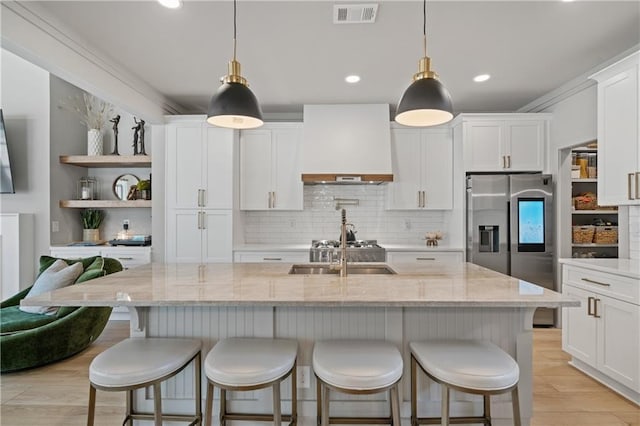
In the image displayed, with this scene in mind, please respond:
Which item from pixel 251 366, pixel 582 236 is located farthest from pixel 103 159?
pixel 582 236

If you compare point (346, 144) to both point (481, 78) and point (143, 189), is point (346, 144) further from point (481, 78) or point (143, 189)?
point (143, 189)

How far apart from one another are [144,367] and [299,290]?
77cm

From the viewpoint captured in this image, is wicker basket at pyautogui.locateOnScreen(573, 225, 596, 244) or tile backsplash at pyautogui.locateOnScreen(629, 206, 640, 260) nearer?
tile backsplash at pyautogui.locateOnScreen(629, 206, 640, 260)

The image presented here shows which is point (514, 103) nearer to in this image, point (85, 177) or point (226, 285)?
point (226, 285)

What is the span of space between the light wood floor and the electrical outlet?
1.21m

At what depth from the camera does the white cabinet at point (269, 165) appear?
444 cm

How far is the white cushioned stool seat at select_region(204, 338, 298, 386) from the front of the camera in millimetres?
1509

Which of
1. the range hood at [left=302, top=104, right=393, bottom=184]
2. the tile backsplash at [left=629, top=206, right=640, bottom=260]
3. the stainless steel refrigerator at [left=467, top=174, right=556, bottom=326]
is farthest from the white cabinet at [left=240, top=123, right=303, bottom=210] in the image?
the tile backsplash at [left=629, top=206, right=640, bottom=260]

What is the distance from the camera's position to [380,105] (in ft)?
14.1

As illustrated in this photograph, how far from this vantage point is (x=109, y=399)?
97.3 inches

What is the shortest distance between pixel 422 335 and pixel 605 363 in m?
1.70

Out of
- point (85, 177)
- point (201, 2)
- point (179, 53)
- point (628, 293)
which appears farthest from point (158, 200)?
point (628, 293)

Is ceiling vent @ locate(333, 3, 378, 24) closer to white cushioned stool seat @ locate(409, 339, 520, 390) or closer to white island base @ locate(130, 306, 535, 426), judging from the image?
white island base @ locate(130, 306, 535, 426)

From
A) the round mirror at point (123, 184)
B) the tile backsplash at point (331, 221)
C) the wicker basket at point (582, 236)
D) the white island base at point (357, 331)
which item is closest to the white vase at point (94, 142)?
the round mirror at point (123, 184)
